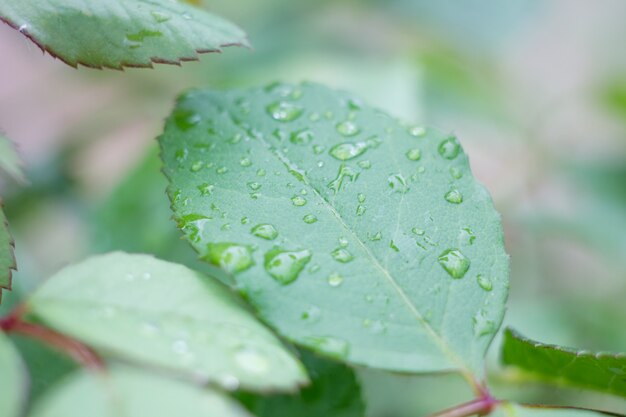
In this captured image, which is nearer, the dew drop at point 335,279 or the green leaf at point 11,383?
the green leaf at point 11,383

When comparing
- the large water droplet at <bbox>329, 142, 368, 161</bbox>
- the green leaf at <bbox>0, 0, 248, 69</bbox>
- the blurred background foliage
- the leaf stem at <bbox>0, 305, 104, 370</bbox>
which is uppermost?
the green leaf at <bbox>0, 0, 248, 69</bbox>

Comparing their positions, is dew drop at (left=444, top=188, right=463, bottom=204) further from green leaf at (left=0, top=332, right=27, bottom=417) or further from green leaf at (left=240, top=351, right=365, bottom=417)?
green leaf at (left=0, top=332, right=27, bottom=417)

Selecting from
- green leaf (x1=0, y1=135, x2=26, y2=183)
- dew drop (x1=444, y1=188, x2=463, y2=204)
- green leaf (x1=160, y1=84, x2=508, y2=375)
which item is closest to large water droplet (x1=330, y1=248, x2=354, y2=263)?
green leaf (x1=160, y1=84, x2=508, y2=375)

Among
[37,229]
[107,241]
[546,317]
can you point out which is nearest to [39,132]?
[37,229]

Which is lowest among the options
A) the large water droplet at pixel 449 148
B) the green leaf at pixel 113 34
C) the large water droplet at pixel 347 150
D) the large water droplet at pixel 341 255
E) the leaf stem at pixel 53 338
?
the leaf stem at pixel 53 338

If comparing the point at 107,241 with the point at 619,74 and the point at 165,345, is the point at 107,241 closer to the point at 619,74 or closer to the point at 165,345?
the point at 165,345

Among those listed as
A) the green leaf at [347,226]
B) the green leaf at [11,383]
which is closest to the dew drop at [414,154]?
the green leaf at [347,226]

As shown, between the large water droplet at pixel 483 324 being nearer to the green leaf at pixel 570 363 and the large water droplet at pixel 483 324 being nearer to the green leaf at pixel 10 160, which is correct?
the green leaf at pixel 570 363
